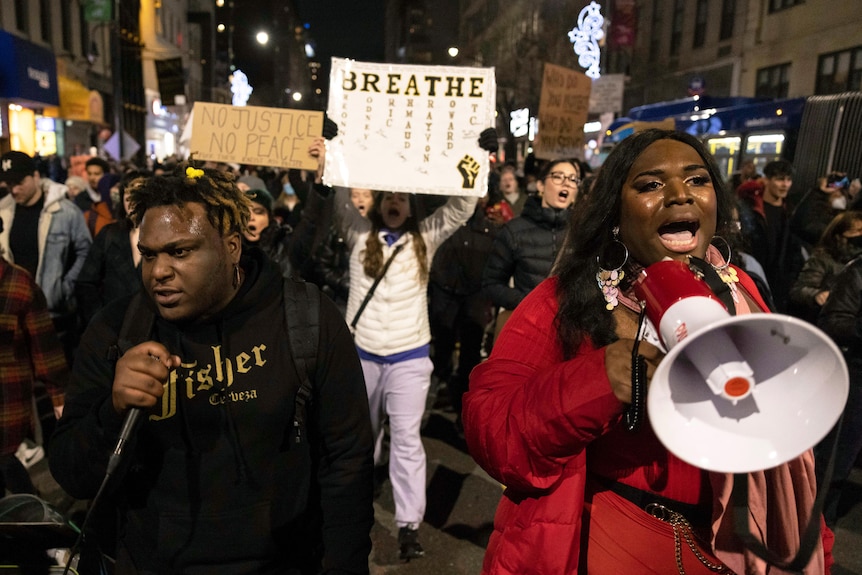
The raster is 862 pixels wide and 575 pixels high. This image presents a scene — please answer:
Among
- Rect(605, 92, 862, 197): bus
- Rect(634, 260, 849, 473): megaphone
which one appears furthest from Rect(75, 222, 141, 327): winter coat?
Rect(605, 92, 862, 197): bus

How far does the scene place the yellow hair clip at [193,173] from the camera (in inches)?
83.4

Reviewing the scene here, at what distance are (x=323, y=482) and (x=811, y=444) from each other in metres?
1.45

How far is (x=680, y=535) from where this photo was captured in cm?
165

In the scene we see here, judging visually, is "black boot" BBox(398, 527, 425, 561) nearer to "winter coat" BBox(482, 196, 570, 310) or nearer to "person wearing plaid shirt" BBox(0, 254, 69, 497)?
"winter coat" BBox(482, 196, 570, 310)

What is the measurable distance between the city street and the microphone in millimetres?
2583

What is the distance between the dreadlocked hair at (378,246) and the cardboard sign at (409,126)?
0.37m

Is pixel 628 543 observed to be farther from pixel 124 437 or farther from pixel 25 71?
pixel 25 71

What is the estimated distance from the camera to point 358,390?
222 centimetres

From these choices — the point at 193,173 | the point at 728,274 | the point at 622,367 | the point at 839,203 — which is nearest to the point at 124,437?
the point at 193,173

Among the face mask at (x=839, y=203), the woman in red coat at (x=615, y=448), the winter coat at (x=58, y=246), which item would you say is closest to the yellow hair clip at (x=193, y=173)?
the woman in red coat at (x=615, y=448)

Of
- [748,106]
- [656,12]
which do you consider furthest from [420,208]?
[656,12]

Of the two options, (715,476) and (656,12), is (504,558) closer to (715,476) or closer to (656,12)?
(715,476)

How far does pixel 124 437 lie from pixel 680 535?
140cm

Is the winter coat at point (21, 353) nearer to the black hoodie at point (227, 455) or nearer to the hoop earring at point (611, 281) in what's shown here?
the black hoodie at point (227, 455)
